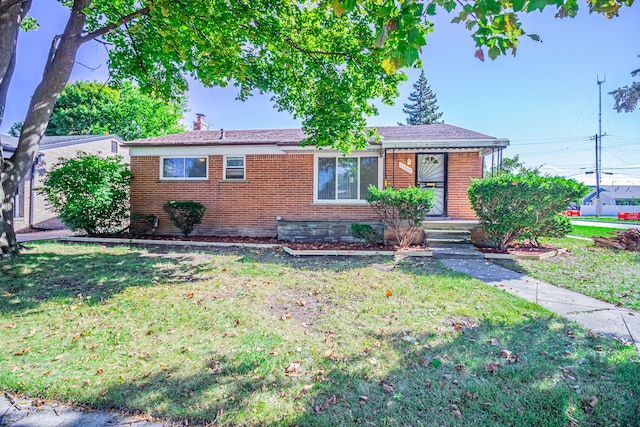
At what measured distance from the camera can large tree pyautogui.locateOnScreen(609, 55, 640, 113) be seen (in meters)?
11.4

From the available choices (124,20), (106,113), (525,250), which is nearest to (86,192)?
(124,20)

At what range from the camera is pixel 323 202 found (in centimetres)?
1092

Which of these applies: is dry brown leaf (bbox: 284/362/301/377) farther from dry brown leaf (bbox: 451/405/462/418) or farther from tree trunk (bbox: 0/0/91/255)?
tree trunk (bbox: 0/0/91/255)

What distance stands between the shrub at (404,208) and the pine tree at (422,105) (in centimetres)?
3222

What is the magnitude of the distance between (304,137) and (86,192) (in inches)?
299

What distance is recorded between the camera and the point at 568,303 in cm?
446

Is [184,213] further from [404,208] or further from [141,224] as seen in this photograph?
[404,208]

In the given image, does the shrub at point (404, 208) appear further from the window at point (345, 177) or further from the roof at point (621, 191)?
the roof at point (621, 191)

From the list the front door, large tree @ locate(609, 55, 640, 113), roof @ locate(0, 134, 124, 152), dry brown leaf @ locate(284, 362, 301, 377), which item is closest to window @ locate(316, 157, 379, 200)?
the front door

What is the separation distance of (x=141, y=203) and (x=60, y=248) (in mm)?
3525

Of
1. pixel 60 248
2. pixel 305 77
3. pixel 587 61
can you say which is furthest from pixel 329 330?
pixel 587 61

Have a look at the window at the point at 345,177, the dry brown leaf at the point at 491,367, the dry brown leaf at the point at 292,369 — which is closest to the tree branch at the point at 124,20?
the window at the point at 345,177

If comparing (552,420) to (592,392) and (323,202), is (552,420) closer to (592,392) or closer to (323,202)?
(592,392)

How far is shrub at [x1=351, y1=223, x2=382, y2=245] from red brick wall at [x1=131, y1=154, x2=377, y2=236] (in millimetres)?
1611
